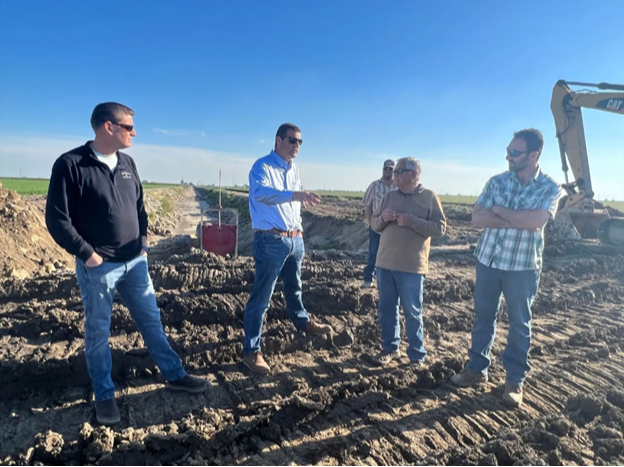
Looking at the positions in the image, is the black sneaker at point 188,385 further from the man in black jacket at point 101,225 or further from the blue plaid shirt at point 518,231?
the blue plaid shirt at point 518,231

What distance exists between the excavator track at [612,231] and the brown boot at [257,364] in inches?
530

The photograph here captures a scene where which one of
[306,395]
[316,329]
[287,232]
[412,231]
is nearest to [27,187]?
Answer: [316,329]

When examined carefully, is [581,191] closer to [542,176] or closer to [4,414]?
[542,176]

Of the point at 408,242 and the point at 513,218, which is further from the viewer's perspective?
the point at 408,242

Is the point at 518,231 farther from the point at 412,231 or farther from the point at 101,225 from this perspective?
the point at 101,225

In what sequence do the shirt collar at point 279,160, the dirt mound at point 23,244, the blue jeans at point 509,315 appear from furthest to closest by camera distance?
1. the dirt mound at point 23,244
2. the shirt collar at point 279,160
3. the blue jeans at point 509,315

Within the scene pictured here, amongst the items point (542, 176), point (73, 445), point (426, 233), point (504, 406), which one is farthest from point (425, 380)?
point (73, 445)

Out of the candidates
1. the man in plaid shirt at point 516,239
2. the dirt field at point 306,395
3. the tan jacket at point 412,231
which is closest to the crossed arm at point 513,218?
the man in plaid shirt at point 516,239

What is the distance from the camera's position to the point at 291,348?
4309mm

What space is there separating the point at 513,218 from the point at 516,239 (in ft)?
0.62

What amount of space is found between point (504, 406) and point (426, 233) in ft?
5.38

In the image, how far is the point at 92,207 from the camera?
2783 millimetres

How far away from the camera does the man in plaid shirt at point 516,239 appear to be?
10.6ft

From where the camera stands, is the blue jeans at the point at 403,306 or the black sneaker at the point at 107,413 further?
the blue jeans at the point at 403,306
